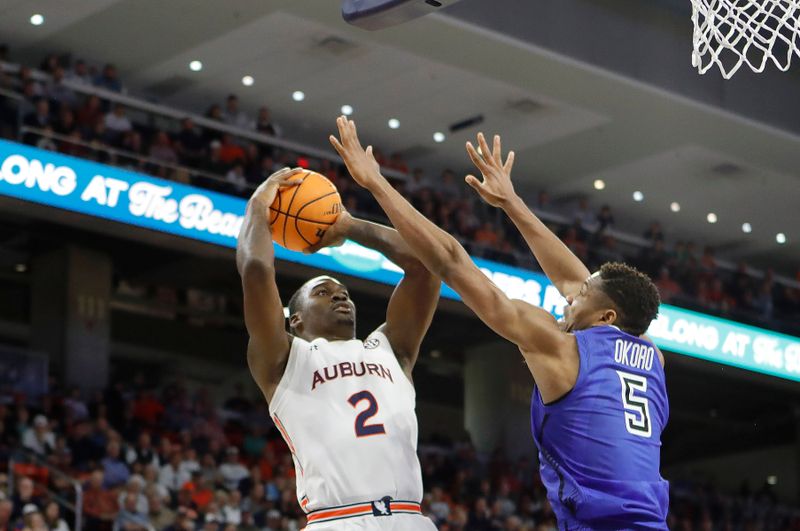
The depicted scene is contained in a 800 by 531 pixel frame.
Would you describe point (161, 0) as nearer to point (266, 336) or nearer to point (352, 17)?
point (352, 17)

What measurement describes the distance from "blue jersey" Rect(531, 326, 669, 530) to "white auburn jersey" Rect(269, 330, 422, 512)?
661 mm

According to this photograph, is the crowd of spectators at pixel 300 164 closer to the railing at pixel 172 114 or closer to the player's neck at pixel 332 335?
the railing at pixel 172 114

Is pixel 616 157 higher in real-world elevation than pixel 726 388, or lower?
higher

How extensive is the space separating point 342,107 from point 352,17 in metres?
14.3

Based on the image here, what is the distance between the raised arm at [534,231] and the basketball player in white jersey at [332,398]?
0.51m

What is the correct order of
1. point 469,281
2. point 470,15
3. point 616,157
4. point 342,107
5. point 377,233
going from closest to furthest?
point 469,281
point 377,233
point 470,15
point 342,107
point 616,157

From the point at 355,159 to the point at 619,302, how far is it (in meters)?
1.05

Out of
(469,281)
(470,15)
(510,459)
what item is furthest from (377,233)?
(510,459)

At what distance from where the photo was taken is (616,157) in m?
21.9

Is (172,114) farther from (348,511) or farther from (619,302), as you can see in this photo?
(619,302)

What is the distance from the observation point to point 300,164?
53.7 ft

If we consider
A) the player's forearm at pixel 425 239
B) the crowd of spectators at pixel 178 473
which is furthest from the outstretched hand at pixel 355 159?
the crowd of spectators at pixel 178 473

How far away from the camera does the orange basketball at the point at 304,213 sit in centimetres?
530

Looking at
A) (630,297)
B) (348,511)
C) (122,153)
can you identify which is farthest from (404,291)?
(122,153)
